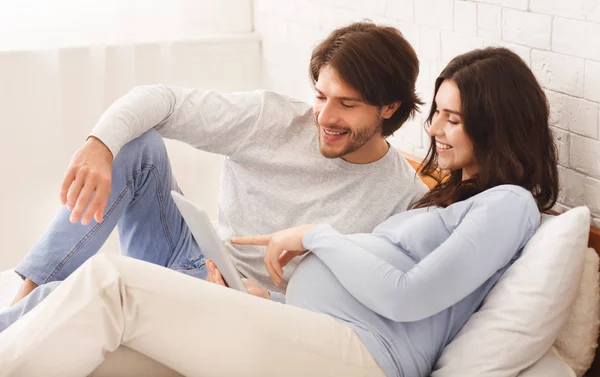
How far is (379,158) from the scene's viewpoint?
2062 millimetres

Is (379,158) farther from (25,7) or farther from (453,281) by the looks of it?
(25,7)

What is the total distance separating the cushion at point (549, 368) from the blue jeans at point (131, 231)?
2.74ft

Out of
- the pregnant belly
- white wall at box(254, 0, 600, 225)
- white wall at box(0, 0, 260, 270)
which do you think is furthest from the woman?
white wall at box(0, 0, 260, 270)

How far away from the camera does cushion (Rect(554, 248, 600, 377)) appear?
165 cm

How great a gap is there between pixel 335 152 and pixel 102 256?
656mm

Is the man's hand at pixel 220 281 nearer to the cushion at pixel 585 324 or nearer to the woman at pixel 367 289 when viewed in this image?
the woman at pixel 367 289

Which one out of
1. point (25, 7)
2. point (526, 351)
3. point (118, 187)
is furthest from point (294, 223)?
point (25, 7)

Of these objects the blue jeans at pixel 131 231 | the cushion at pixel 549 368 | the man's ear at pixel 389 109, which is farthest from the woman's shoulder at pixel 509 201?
the blue jeans at pixel 131 231

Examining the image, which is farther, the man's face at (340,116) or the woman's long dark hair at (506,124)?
the man's face at (340,116)

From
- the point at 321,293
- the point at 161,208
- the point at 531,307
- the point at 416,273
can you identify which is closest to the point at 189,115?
the point at 161,208

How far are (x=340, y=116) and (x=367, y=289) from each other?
0.53 meters

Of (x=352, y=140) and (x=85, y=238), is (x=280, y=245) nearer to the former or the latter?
(x=352, y=140)

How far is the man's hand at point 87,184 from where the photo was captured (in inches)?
70.3

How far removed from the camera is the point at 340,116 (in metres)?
1.98
